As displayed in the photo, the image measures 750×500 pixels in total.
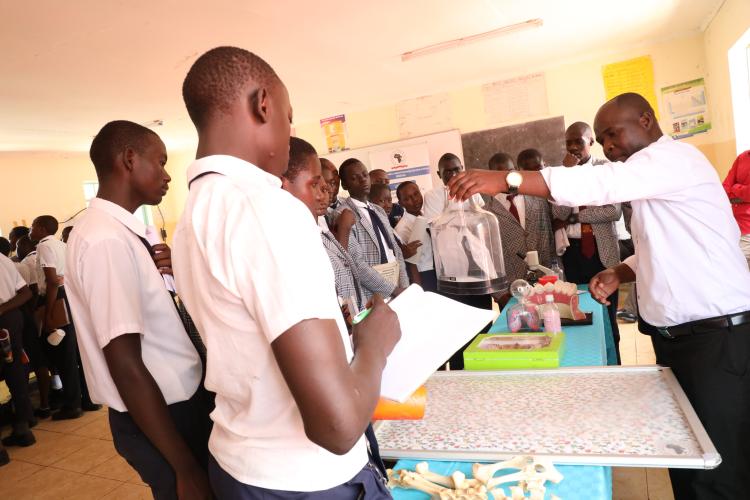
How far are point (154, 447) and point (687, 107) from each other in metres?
6.92

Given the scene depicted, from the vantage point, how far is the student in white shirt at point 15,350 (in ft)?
12.2

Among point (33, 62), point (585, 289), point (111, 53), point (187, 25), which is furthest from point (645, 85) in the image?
point (33, 62)

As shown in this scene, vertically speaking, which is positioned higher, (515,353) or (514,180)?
(514,180)

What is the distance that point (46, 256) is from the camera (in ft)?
13.7

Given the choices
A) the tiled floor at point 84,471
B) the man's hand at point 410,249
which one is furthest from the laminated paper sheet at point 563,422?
the man's hand at point 410,249

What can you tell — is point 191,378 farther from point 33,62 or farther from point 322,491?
point 33,62

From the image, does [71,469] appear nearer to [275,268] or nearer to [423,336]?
[423,336]

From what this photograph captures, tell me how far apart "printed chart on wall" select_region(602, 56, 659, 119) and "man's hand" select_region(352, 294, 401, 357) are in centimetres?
650

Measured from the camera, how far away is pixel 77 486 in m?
3.10

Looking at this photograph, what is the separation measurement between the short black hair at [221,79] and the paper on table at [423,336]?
0.55 meters

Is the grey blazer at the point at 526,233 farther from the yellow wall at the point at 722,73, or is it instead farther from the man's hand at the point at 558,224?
the yellow wall at the point at 722,73

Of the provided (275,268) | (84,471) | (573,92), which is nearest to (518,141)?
(573,92)

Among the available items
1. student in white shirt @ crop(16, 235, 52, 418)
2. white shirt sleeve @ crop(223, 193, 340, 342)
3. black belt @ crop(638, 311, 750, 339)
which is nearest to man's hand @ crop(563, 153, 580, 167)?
black belt @ crop(638, 311, 750, 339)

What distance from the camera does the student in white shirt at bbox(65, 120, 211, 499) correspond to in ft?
3.97
